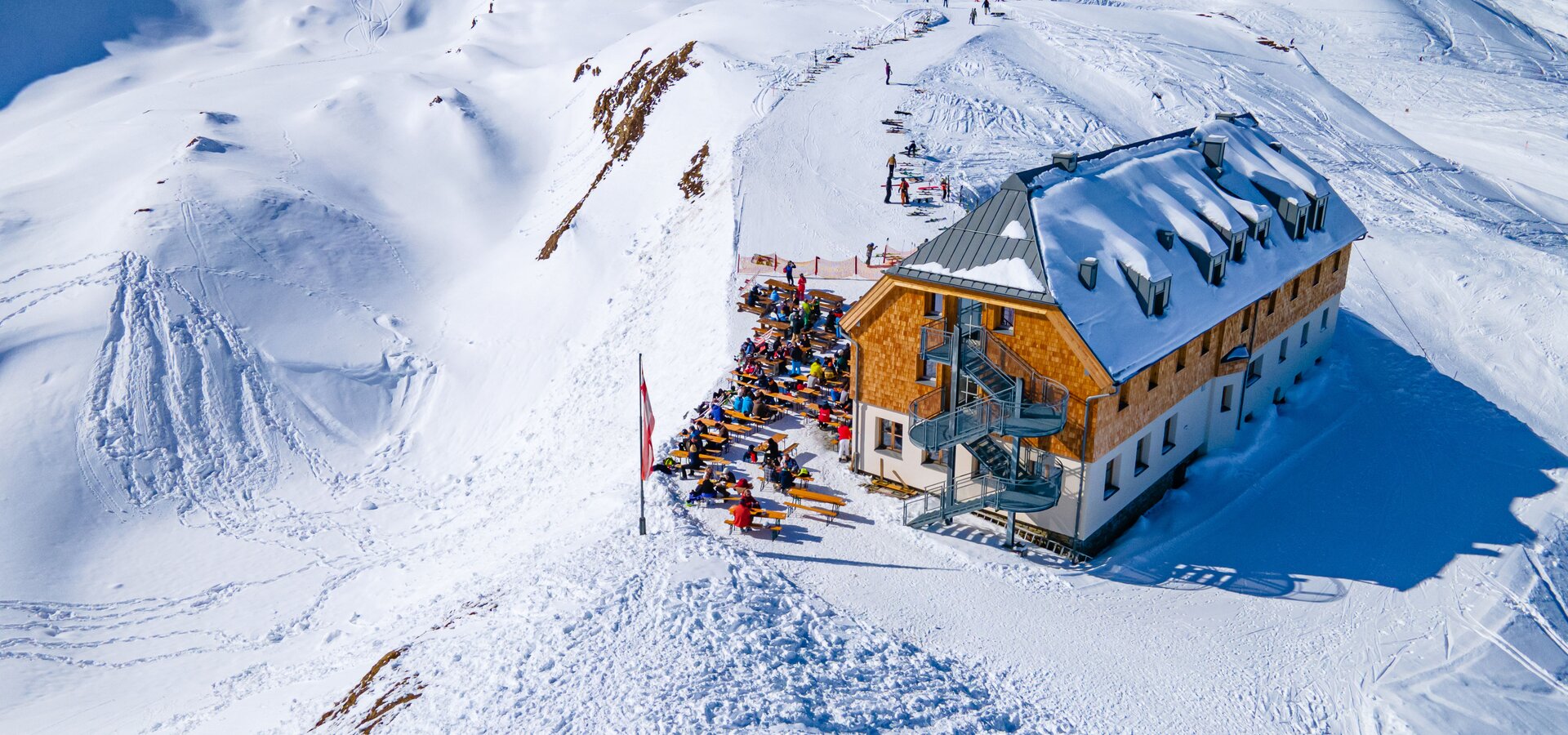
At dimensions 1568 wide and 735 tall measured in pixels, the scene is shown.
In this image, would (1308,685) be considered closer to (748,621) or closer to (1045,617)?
(1045,617)

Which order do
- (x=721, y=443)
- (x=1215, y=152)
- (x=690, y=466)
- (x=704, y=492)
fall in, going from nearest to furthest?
(x=704, y=492) < (x=690, y=466) < (x=721, y=443) < (x=1215, y=152)

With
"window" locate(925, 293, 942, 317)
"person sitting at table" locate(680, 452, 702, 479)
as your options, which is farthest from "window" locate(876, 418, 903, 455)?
"person sitting at table" locate(680, 452, 702, 479)

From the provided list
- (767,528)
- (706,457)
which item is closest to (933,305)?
(767,528)

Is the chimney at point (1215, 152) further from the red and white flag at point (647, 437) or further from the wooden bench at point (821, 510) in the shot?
the red and white flag at point (647, 437)

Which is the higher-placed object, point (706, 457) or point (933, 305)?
point (933, 305)

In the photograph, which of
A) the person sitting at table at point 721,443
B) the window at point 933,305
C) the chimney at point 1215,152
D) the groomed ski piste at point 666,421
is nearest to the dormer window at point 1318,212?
the chimney at point 1215,152

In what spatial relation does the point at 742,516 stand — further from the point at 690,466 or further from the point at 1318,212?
the point at 1318,212
